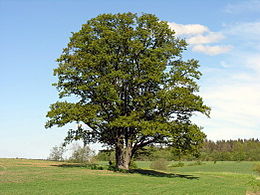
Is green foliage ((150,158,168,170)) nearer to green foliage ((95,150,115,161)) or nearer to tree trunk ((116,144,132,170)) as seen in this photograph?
green foliage ((95,150,115,161))

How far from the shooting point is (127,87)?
144ft

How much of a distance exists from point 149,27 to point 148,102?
31.6ft

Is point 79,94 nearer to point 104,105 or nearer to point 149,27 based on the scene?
point 104,105

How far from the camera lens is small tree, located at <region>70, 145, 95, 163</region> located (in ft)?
220

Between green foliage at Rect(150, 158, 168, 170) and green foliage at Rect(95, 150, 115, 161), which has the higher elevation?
green foliage at Rect(95, 150, 115, 161)

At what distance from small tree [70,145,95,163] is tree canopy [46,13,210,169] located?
21503 mm

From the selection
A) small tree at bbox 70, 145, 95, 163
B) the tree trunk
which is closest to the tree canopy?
the tree trunk

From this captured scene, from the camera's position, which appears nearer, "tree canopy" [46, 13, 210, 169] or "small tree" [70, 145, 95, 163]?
"tree canopy" [46, 13, 210, 169]

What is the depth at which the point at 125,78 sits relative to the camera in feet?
140

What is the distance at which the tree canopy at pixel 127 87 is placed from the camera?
4100 centimetres

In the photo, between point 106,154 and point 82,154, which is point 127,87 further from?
point 82,154

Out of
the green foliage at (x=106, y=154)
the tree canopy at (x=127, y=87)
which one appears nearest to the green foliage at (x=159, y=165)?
the green foliage at (x=106, y=154)

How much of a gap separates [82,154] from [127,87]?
90.2ft

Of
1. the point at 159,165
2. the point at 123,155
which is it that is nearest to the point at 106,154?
the point at 123,155
